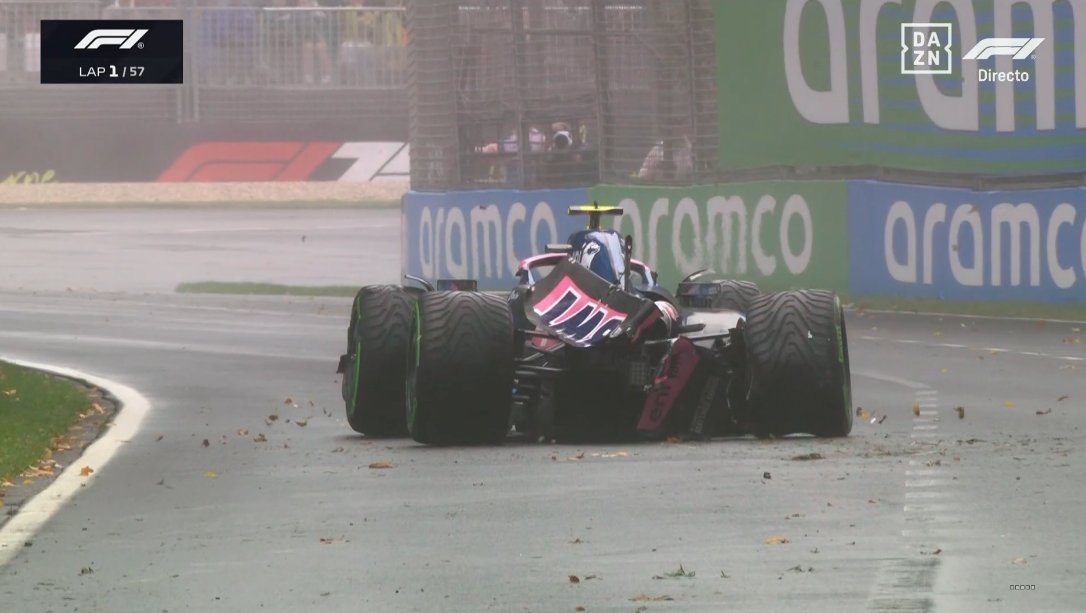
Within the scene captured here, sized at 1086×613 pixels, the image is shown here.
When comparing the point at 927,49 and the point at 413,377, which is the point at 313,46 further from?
the point at 413,377

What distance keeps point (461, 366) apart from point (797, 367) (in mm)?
1866

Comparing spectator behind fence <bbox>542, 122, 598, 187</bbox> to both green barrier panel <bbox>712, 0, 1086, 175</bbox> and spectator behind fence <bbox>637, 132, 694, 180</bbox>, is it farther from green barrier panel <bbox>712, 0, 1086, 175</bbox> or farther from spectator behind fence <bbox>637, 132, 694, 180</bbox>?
green barrier panel <bbox>712, 0, 1086, 175</bbox>

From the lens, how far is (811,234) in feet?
85.4

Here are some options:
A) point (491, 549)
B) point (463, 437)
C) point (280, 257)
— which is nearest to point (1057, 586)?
point (491, 549)

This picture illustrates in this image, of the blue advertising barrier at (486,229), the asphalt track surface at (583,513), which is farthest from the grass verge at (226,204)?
the asphalt track surface at (583,513)

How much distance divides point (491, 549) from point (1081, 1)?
1634cm

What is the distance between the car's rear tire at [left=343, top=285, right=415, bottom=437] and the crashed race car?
0.04 ft

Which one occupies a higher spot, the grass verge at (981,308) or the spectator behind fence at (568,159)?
the spectator behind fence at (568,159)

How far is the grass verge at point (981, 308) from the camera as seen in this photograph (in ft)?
76.3

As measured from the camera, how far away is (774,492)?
10469 millimetres

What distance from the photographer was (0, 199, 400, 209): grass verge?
50750 millimetres

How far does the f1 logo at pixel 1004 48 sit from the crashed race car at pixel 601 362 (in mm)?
11538

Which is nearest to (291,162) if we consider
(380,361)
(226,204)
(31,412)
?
(226,204)

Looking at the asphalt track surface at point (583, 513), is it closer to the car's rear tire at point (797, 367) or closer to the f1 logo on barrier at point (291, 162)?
the car's rear tire at point (797, 367)
